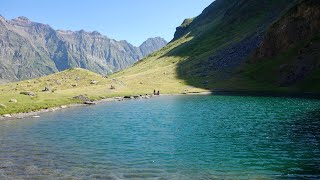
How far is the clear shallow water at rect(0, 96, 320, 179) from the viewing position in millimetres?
33625

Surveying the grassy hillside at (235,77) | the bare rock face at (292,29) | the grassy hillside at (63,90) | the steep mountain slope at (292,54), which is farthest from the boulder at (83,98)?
the bare rock face at (292,29)

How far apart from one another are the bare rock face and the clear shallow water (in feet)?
300

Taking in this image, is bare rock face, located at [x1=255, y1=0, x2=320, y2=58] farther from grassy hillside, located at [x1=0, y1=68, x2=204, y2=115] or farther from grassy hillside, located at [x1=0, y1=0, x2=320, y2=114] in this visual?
grassy hillside, located at [x1=0, y1=68, x2=204, y2=115]

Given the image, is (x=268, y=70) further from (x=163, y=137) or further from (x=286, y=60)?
(x=163, y=137)

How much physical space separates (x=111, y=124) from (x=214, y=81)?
109 metres

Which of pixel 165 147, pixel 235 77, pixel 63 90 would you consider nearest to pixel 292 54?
pixel 235 77

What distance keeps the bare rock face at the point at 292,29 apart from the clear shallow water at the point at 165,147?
300 ft

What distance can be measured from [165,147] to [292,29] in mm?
133525

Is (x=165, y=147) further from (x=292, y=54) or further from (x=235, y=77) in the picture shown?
(x=235, y=77)

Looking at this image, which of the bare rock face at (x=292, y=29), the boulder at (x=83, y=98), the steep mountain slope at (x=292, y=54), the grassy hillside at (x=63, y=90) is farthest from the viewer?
the bare rock face at (x=292, y=29)

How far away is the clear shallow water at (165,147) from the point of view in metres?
33.6

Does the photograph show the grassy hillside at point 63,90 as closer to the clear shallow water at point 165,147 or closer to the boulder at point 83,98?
the boulder at point 83,98

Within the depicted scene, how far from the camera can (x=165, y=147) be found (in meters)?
44.9

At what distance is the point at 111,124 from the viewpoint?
66875 mm
